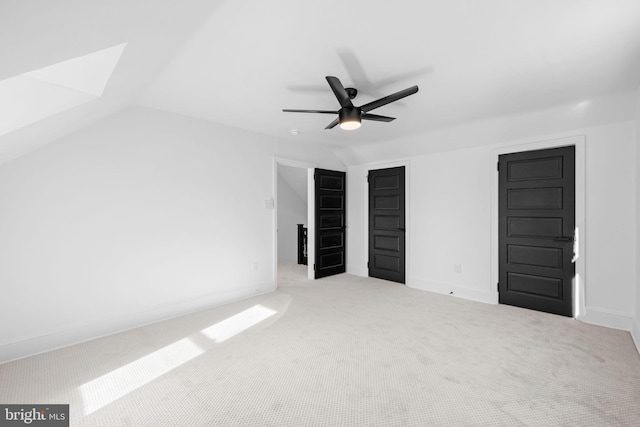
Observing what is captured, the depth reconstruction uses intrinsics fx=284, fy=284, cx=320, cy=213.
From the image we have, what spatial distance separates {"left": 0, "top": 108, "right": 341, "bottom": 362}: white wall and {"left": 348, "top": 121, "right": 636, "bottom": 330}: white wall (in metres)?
2.50

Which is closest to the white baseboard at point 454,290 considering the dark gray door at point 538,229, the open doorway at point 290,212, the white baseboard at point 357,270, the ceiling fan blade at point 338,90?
the dark gray door at point 538,229

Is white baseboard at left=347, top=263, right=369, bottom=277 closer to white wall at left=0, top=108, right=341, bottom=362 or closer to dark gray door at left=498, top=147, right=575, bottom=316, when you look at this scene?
white wall at left=0, top=108, right=341, bottom=362

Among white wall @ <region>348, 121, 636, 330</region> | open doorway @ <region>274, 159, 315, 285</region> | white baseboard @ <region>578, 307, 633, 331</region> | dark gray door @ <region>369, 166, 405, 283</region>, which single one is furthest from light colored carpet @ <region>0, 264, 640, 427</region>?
open doorway @ <region>274, 159, 315, 285</region>

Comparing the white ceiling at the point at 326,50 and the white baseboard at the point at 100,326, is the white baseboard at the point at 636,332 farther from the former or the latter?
the white baseboard at the point at 100,326

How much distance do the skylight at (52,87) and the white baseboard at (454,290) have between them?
4.66m

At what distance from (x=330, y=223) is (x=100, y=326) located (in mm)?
3665

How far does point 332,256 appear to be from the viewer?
5.53 m

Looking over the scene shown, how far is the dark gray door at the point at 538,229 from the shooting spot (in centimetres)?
342

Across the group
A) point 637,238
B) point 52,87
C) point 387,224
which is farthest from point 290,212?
point 637,238

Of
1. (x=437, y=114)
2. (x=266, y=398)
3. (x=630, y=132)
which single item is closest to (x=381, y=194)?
(x=437, y=114)

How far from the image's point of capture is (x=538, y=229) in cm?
363

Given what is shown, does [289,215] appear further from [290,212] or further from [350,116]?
[350,116]

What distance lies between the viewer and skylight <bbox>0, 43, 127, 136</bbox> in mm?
1397

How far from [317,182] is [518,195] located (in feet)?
9.97
